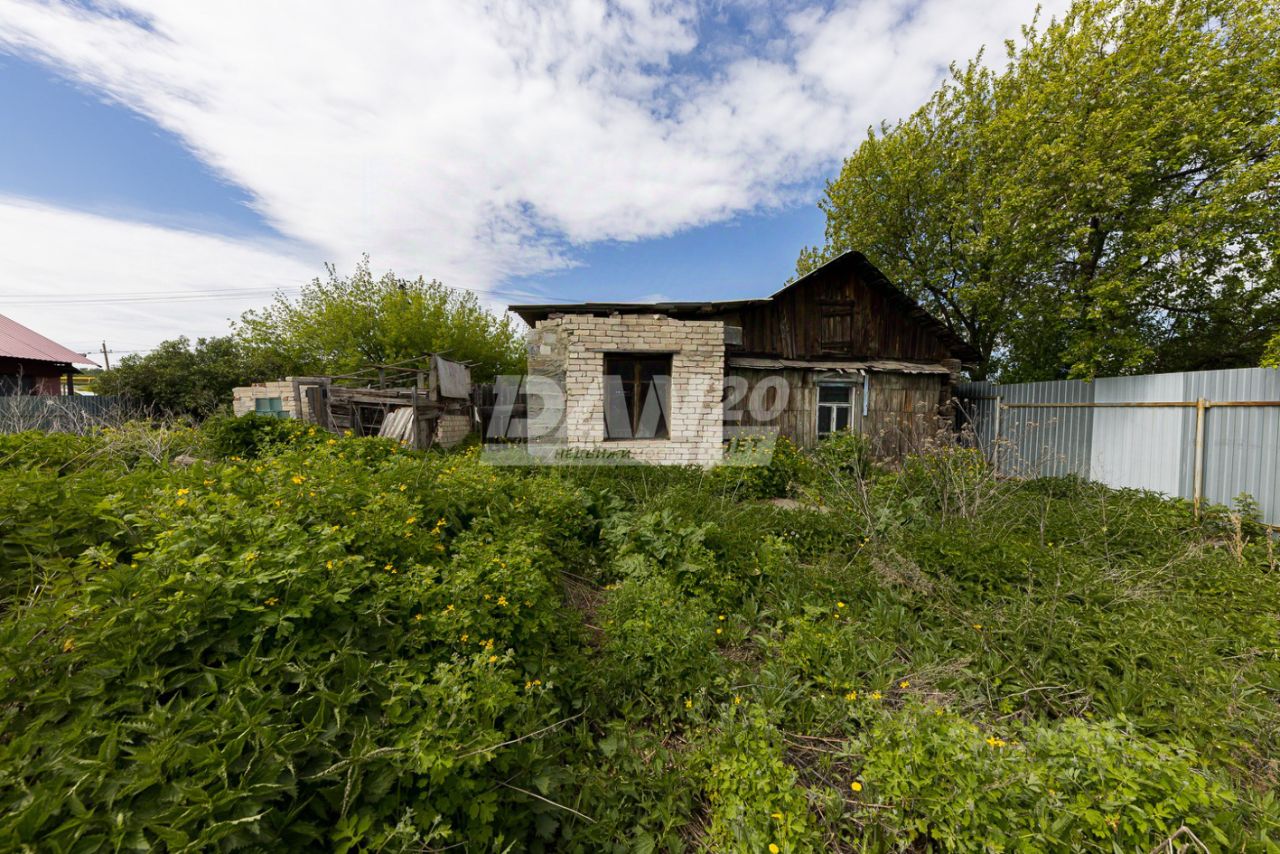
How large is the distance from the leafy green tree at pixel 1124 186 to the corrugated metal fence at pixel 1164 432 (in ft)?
6.12

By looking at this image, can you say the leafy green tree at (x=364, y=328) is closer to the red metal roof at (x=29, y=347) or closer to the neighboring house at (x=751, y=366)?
the red metal roof at (x=29, y=347)

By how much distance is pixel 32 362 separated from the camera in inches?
594

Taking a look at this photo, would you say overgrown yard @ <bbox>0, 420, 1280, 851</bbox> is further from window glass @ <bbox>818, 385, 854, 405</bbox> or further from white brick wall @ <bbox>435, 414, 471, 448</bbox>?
white brick wall @ <bbox>435, 414, 471, 448</bbox>

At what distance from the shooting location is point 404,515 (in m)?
3.05

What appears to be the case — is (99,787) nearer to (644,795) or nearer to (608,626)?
(644,795)

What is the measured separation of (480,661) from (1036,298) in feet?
43.6

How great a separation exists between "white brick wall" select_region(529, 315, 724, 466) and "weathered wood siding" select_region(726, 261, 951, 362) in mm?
1410

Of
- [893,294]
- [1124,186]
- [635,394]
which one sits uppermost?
[1124,186]

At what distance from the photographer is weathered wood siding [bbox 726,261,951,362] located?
8734mm

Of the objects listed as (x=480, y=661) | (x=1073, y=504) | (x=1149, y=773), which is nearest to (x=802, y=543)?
(x=1149, y=773)

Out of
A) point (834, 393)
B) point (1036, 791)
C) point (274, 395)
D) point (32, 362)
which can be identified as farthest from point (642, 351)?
point (32, 362)

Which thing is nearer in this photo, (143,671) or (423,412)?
(143,671)

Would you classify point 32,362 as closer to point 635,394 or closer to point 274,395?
point 274,395

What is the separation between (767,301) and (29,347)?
977 inches
